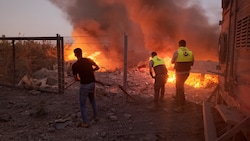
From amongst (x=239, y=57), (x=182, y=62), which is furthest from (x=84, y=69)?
(x=239, y=57)

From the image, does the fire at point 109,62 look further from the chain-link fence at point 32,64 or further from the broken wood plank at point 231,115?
the broken wood plank at point 231,115

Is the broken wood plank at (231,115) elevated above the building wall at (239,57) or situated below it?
below

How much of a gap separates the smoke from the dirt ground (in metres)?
14.1

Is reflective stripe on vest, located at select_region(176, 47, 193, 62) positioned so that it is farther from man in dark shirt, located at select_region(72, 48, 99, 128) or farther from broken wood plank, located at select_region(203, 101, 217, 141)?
man in dark shirt, located at select_region(72, 48, 99, 128)

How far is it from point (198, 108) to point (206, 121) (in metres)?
2.89

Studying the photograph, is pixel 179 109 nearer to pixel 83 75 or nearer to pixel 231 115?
pixel 83 75

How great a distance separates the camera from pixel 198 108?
26.7 ft

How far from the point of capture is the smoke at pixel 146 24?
23.5 metres

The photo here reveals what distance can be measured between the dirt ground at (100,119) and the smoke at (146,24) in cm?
1407

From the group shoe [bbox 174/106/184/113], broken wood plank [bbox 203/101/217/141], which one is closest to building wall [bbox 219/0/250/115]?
broken wood plank [bbox 203/101/217/141]

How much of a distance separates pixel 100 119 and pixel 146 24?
18.3 m

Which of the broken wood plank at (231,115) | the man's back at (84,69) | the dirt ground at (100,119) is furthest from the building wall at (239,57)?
the man's back at (84,69)

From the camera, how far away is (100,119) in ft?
23.2

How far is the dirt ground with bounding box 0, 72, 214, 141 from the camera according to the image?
606 cm
